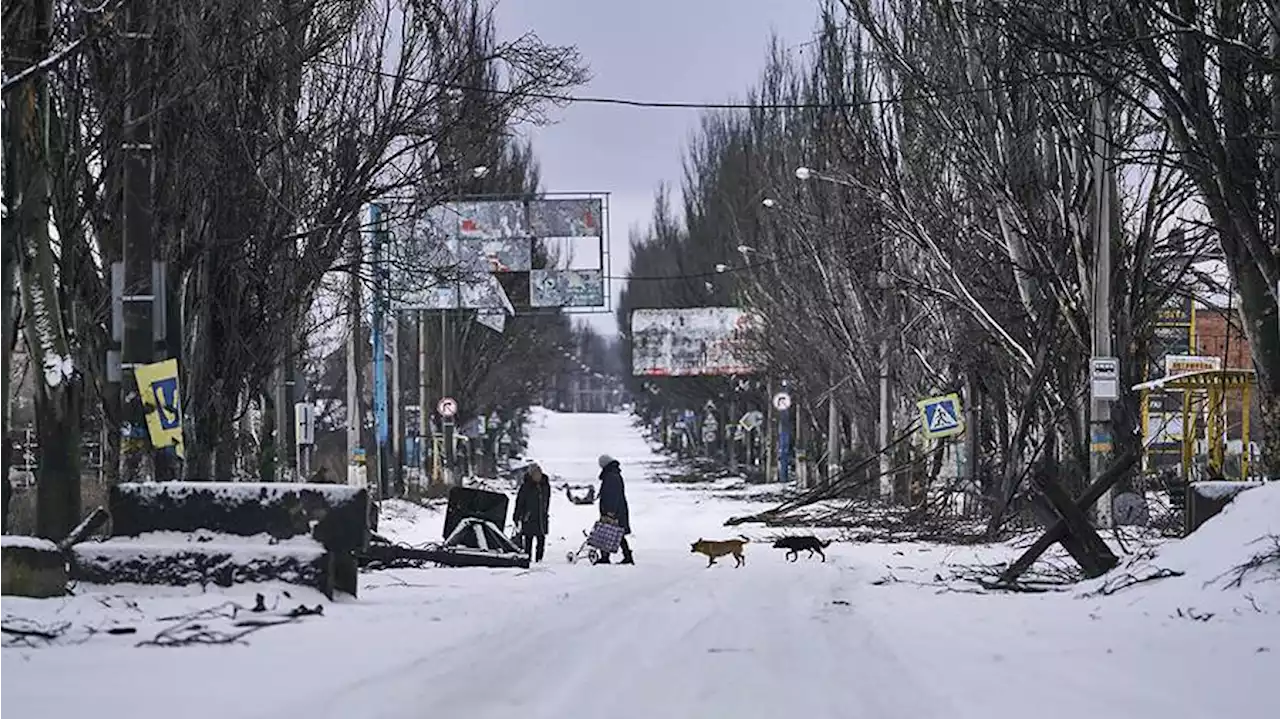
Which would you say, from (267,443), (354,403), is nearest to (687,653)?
(267,443)

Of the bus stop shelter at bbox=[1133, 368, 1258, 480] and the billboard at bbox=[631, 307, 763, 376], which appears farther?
the billboard at bbox=[631, 307, 763, 376]

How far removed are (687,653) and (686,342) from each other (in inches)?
2437

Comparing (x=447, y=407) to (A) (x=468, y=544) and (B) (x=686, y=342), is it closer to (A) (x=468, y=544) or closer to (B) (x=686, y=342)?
(B) (x=686, y=342)

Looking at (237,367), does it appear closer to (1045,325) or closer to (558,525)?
(1045,325)

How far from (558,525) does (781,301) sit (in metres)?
17.3

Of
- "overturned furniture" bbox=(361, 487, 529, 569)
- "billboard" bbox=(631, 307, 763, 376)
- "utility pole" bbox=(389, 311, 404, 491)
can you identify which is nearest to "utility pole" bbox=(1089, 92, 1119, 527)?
"overturned furniture" bbox=(361, 487, 529, 569)

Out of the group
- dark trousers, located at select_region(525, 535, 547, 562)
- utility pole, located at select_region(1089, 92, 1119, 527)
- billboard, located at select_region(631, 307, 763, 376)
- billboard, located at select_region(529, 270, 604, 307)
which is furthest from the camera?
billboard, located at select_region(631, 307, 763, 376)

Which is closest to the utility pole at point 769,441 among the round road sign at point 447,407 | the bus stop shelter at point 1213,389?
the round road sign at point 447,407

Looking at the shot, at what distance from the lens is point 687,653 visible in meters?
12.1

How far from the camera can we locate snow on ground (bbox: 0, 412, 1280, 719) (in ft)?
30.8

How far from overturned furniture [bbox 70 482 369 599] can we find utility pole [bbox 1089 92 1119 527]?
11442 millimetres

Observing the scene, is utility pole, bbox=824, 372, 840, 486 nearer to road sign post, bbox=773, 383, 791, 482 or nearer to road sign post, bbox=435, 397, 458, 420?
road sign post, bbox=773, 383, 791, 482

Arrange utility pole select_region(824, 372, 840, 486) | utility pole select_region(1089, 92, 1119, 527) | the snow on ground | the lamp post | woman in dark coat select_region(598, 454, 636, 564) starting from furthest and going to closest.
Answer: utility pole select_region(824, 372, 840, 486)
the lamp post
woman in dark coat select_region(598, 454, 636, 564)
utility pole select_region(1089, 92, 1119, 527)
the snow on ground

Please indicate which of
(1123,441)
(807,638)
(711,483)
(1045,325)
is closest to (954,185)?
(1045,325)
